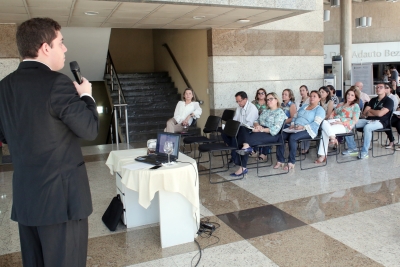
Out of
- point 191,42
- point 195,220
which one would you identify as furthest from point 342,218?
point 191,42

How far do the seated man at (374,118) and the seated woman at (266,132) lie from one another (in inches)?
70.0

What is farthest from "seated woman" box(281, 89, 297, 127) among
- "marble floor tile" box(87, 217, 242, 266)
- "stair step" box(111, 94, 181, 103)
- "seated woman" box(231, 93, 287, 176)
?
"stair step" box(111, 94, 181, 103)

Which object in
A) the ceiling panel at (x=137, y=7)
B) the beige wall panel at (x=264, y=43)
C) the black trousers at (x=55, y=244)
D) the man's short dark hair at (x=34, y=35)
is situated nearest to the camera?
the man's short dark hair at (x=34, y=35)

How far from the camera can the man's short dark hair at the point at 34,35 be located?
154 cm

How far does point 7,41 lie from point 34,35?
551 cm

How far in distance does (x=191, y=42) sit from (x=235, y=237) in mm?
6486

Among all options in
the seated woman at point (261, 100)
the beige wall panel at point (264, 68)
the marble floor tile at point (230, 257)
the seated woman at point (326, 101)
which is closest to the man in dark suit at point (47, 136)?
the marble floor tile at point (230, 257)

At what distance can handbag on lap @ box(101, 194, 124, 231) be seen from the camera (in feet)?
11.3

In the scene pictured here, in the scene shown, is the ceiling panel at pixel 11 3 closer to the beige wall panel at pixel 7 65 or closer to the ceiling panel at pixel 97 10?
the ceiling panel at pixel 97 10

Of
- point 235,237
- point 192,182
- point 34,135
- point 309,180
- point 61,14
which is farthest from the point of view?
point 61,14

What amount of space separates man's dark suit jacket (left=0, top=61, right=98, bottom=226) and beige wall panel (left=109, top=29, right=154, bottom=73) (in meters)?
11.2

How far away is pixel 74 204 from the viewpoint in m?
1.64

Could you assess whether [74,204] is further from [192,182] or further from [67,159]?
[192,182]

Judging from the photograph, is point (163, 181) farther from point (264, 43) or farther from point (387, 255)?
point (264, 43)
